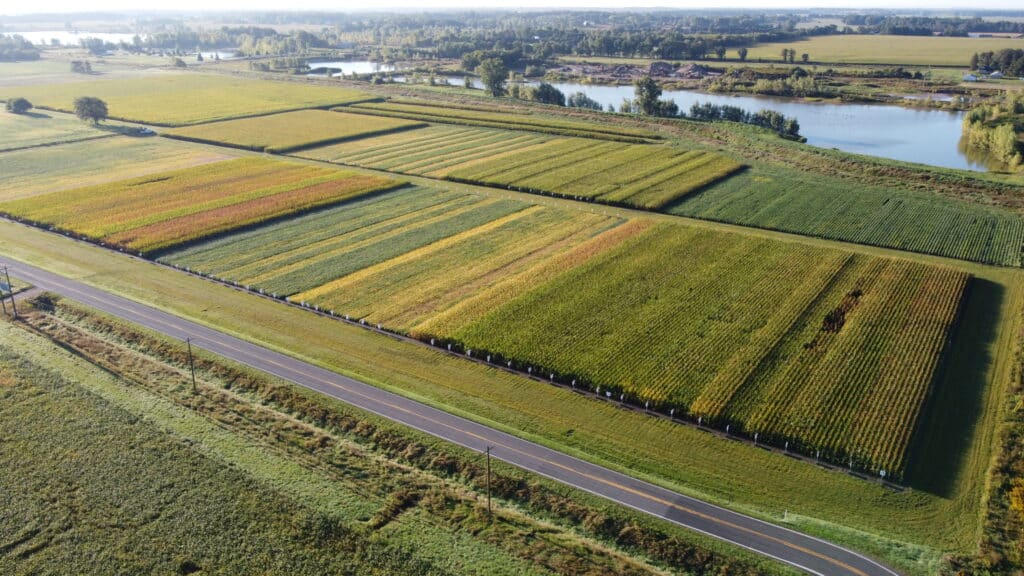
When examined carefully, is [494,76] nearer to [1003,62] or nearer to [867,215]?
[867,215]

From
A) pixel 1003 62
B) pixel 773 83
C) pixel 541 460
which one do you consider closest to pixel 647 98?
pixel 773 83

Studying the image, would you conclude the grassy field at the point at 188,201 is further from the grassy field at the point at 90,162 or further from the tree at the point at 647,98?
the tree at the point at 647,98

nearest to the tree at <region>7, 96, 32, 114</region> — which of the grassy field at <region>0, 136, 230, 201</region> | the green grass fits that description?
the grassy field at <region>0, 136, 230, 201</region>

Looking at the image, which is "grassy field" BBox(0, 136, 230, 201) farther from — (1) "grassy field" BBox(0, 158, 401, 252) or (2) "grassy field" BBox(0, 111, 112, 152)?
(1) "grassy field" BBox(0, 158, 401, 252)

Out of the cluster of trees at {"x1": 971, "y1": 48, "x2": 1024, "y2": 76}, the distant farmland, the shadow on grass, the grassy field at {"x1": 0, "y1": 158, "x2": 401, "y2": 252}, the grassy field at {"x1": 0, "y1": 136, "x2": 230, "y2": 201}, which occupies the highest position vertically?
the cluster of trees at {"x1": 971, "y1": 48, "x2": 1024, "y2": 76}

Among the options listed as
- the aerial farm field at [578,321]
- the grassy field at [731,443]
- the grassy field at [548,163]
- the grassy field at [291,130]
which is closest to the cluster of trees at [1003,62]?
the aerial farm field at [578,321]
